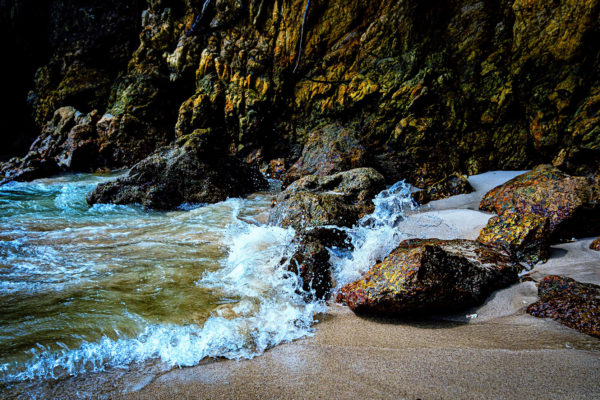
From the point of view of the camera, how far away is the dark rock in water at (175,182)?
521cm

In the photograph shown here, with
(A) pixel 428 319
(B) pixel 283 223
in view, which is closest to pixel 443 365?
(A) pixel 428 319

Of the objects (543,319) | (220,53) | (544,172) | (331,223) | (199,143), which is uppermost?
(220,53)

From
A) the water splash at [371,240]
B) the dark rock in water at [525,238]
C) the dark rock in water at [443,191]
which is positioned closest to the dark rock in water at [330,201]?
the water splash at [371,240]

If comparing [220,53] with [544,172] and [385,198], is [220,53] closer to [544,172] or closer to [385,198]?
[385,198]

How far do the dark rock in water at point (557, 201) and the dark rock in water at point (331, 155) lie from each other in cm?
307

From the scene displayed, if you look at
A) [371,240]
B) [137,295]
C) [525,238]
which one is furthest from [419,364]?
[137,295]

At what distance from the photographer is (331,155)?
621cm

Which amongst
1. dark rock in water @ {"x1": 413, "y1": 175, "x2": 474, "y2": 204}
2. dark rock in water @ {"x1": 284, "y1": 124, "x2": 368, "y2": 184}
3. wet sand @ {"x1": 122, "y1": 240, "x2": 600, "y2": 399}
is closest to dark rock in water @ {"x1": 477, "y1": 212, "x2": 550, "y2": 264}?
wet sand @ {"x1": 122, "y1": 240, "x2": 600, "y2": 399}

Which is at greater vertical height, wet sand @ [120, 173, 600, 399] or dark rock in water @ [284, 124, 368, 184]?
dark rock in water @ [284, 124, 368, 184]

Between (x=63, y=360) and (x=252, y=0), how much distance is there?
10178mm

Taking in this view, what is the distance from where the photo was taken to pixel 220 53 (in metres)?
8.98

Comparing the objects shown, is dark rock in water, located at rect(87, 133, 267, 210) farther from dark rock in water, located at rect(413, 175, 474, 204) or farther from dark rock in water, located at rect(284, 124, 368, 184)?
dark rock in water, located at rect(413, 175, 474, 204)

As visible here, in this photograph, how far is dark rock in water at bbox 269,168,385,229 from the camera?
3408 mm

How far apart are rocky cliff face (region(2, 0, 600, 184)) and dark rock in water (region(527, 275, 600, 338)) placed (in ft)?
13.4
